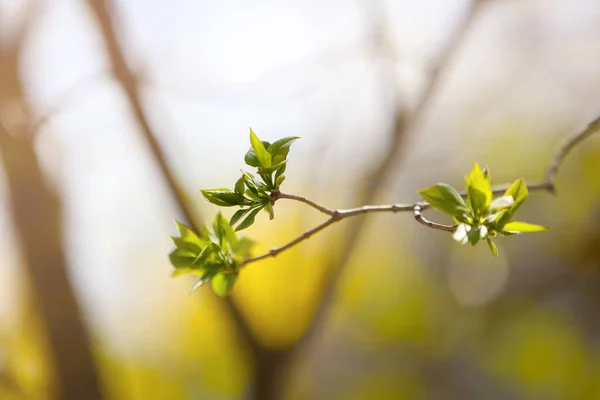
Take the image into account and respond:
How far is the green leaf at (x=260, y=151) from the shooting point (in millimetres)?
388

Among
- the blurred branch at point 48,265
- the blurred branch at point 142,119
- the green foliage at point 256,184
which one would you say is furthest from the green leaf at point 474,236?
the blurred branch at point 48,265

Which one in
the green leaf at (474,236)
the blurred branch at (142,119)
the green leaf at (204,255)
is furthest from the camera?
the blurred branch at (142,119)

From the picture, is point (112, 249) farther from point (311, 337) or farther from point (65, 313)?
point (311, 337)

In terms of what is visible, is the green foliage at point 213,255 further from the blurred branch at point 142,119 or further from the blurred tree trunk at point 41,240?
the blurred tree trunk at point 41,240

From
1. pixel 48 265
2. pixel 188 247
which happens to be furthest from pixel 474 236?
pixel 48 265

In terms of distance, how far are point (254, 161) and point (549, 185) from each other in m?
0.40

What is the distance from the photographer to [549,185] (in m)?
0.60

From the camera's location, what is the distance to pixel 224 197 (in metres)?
0.39

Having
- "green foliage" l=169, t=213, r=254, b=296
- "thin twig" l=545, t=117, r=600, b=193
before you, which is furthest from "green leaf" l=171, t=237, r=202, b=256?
"thin twig" l=545, t=117, r=600, b=193

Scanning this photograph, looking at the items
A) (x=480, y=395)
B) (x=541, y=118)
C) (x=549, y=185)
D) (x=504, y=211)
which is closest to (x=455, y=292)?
(x=480, y=395)

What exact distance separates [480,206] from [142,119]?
3.84 ft

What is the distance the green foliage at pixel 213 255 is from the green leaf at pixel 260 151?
0.07 m

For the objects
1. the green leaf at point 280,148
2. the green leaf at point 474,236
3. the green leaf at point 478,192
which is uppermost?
the green leaf at point 280,148

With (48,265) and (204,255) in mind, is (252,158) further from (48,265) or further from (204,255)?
(48,265)
